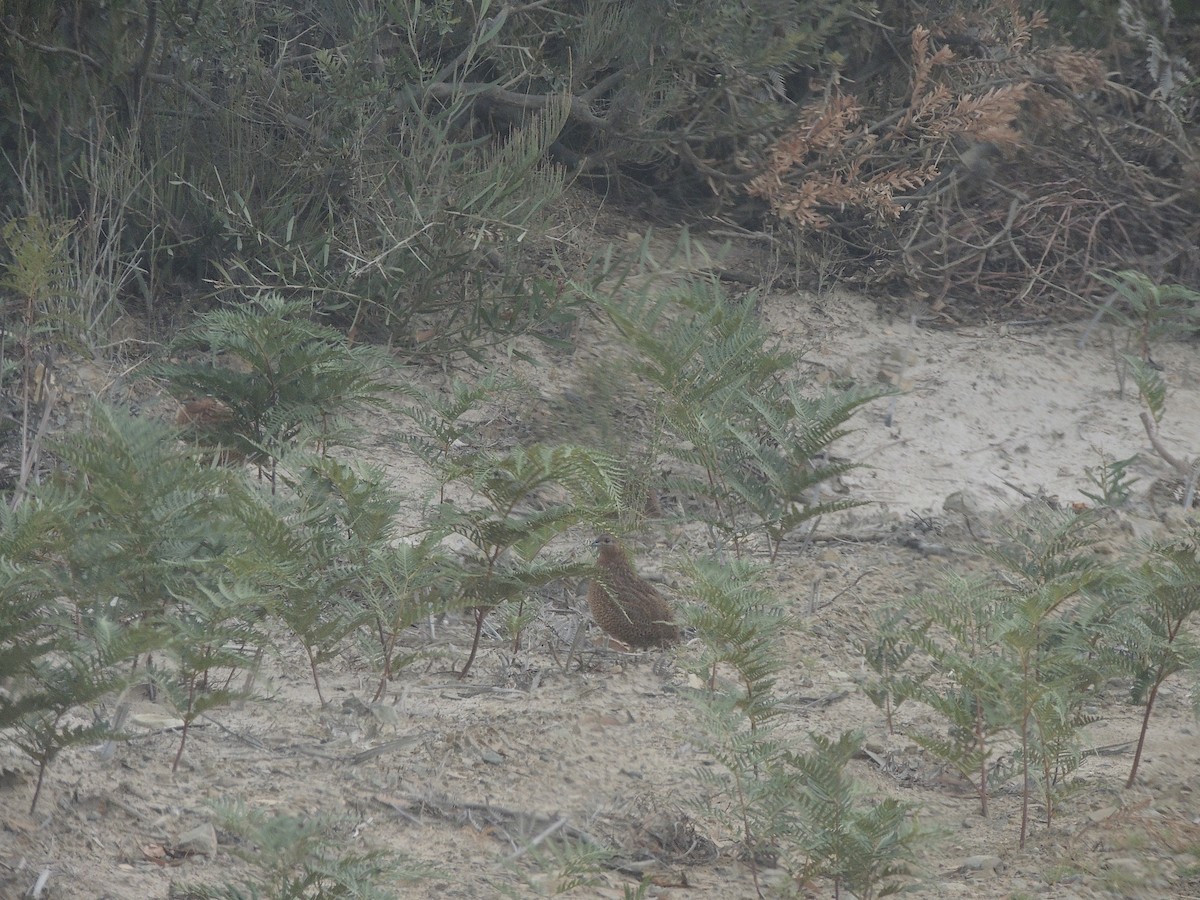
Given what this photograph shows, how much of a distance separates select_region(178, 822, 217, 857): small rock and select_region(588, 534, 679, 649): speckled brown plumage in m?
1.29

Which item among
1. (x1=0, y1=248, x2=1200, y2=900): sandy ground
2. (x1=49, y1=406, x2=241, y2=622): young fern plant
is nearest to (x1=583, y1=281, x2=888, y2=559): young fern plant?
(x1=0, y1=248, x2=1200, y2=900): sandy ground

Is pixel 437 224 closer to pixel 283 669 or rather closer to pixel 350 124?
pixel 350 124

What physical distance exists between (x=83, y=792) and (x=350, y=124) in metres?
3.17

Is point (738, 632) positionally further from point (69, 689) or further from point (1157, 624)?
point (69, 689)

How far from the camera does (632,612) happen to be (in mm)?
3467

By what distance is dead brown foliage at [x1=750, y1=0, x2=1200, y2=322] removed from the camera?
5934 millimetres

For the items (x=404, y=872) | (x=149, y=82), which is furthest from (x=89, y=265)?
(x=404, y=872)

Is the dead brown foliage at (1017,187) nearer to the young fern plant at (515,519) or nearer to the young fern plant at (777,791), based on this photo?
the young fern plant at (515,519)

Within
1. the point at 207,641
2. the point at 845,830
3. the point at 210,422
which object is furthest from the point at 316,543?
the point at 845,830

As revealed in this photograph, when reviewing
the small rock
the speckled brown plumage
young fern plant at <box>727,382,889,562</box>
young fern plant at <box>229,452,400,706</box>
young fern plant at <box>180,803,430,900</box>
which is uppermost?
young fern plant at <box>180,803,430,900</box>

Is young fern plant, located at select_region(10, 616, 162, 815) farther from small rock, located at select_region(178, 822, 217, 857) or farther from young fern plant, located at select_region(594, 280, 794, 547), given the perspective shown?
young fern plant, located at select_region(594, 280, 794, 547)

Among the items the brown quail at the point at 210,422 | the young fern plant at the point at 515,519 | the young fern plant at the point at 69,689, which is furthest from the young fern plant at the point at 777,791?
the brown quail at the point at 210,422

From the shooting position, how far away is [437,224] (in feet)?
16.1

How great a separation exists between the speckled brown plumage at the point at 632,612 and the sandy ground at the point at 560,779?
0.17 feet
